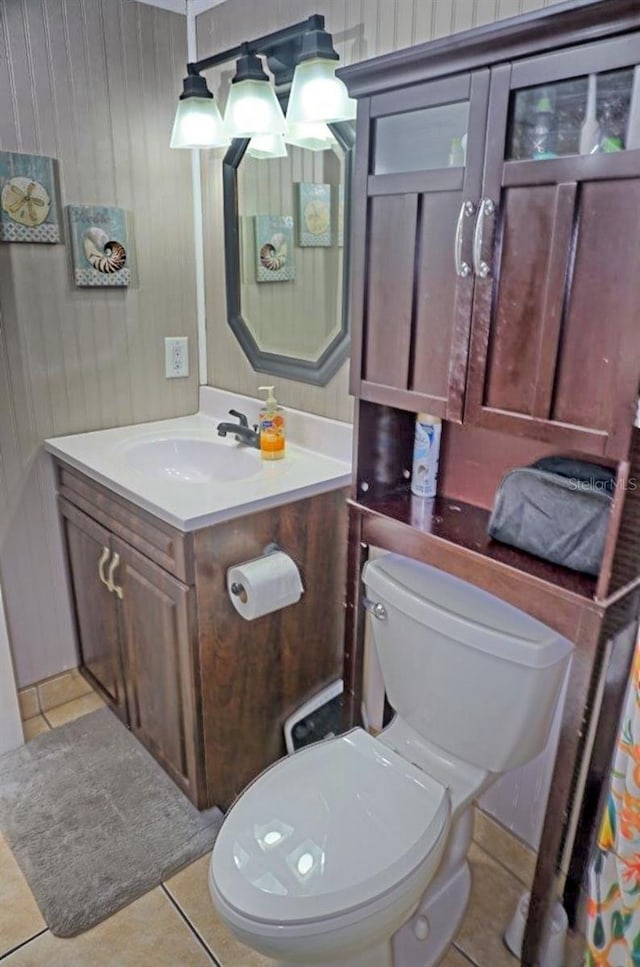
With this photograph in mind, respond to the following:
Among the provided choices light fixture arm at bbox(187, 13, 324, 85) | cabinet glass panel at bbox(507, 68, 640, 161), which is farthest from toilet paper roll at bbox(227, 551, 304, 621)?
light fixture arm at bbox(187, 13, 324, 85)

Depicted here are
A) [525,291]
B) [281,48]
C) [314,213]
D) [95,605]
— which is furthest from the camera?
[95,605]

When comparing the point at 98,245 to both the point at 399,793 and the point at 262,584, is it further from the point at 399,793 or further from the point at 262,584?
the point at 399,793

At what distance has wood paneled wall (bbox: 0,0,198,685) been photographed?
1756 mm

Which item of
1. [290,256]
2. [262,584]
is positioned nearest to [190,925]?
[262,584]

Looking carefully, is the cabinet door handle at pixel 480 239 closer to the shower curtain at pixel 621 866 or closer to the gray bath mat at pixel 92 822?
the shower curtain at pixel 621 866

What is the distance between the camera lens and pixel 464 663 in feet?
4.15

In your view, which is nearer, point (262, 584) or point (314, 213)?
point (262, 584)

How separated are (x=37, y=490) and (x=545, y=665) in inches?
60.6

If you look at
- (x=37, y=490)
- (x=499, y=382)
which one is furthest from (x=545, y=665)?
(x=37, y=490)

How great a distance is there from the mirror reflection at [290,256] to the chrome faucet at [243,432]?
0.60 feet

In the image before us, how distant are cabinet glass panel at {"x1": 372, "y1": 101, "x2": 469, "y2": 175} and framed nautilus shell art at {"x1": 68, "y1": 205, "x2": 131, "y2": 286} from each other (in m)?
1.01

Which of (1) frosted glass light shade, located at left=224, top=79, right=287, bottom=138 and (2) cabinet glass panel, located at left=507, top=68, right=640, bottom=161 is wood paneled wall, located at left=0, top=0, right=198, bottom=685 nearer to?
(1) frosted glass light shade, located at left=224, top=79, right=287, bottom=138

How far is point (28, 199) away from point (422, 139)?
3.76 feet

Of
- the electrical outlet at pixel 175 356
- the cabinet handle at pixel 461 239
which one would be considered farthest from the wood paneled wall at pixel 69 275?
the cabinet handle at pixel 461 239
